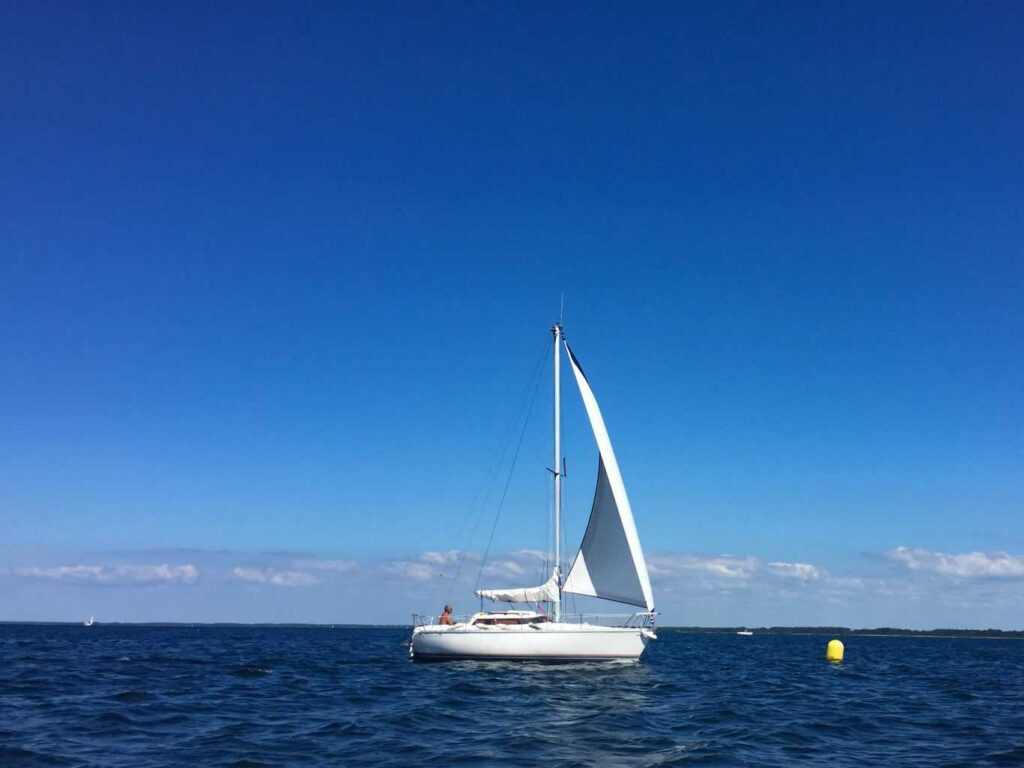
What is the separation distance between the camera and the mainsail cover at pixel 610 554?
115 ft

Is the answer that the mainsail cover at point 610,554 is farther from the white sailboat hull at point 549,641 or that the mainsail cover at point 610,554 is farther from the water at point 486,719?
the water at point 486,719

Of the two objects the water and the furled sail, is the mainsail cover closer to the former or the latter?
the furled sail

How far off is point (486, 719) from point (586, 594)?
561 inches

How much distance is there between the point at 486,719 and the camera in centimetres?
2188

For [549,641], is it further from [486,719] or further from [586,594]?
[486,719]

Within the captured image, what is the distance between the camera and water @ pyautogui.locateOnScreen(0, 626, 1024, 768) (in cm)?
1739

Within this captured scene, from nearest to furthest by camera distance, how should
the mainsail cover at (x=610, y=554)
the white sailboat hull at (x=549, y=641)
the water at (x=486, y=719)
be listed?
A: the water at (x=486, y=719), the white sailboat hull at (x=549, y=641), the mainsail cover at (x=610, y=554)

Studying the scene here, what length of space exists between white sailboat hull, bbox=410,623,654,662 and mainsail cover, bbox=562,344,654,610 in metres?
1.90

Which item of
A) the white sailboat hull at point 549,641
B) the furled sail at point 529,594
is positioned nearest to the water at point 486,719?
the white sailboat hull at point 549,641

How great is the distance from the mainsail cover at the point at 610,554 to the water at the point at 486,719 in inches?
127

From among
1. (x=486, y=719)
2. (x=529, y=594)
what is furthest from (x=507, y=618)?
(x=486, y=719)

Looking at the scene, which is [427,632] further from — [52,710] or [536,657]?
[52,710]

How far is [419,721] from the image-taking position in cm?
2159

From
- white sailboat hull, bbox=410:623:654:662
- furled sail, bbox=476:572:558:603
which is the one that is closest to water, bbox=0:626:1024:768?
white sailboat hull, bbox=410:623:654:662
